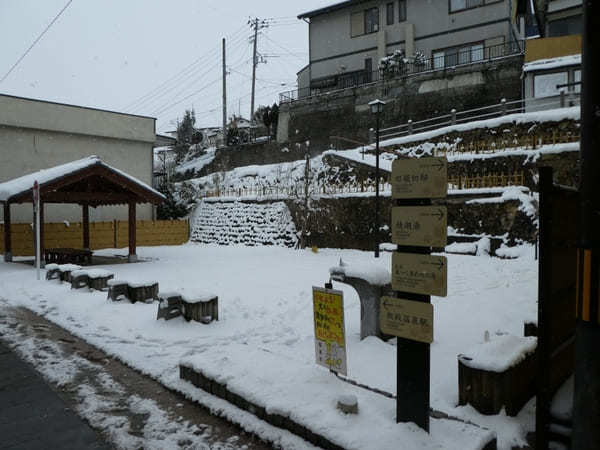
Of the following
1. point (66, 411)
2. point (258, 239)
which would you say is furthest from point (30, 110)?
point (66, 411)

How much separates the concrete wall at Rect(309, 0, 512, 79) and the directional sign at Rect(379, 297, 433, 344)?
Result: 27628mm

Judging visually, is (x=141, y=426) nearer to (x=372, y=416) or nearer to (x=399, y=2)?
(x=372, y=416)

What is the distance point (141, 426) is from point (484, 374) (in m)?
2.99

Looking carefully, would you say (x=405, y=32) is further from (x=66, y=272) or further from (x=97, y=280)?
(x=97, y=280)

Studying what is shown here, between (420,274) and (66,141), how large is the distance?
24.1 meters

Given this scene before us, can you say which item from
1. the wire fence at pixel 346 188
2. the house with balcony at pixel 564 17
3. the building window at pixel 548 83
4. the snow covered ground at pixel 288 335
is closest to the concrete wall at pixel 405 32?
the house with balcony at pixel 564 17

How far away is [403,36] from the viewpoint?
28.4 m

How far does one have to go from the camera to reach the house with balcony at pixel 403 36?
2527cm

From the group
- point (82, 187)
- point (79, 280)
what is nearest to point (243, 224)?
point (82, 187)

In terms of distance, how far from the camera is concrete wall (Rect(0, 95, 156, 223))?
20.2 m

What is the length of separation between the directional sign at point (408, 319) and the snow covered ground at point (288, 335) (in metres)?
0.71

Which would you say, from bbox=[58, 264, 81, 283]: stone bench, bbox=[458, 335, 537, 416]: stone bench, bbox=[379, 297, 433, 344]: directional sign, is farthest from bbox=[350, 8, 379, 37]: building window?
bbox=[379, 297, 433, 344]: directional sign

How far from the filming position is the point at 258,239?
70.0ft

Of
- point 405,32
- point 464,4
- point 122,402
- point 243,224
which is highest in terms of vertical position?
point 464,4
